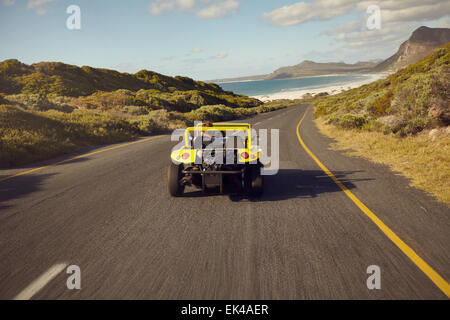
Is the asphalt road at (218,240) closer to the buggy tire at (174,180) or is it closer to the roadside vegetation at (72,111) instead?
the buggy tire at (174,180)

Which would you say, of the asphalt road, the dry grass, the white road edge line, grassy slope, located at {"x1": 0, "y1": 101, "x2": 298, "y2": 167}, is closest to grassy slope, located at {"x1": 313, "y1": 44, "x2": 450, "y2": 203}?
the dry grass

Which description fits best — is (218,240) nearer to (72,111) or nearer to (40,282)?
(40,282)

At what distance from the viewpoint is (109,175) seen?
8414 mm

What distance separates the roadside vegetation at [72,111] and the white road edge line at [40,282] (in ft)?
27.2

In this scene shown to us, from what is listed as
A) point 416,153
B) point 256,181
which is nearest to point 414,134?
point 416,153

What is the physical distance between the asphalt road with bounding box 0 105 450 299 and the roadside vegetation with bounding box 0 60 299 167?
5.49 meters

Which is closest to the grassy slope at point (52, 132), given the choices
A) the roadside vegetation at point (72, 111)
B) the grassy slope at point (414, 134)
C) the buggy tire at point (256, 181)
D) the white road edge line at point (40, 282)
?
the roadside vegetation at point (72, 111)

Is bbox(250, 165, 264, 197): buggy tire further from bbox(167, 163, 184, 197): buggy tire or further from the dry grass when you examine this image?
the dry grass

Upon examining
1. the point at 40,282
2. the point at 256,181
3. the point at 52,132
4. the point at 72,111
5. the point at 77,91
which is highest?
the point at 77,91

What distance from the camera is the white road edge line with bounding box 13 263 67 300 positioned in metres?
3.04

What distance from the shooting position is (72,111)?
23812mm

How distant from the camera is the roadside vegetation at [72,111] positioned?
12.3 metres

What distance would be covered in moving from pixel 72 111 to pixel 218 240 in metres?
23.2
